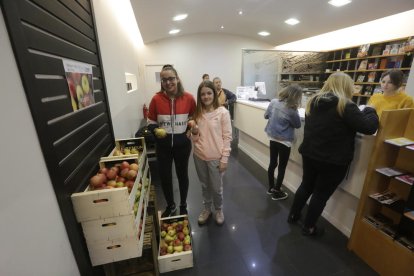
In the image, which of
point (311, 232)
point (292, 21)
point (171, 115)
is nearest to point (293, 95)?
point (171, 115)

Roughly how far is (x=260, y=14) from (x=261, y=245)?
17.3 ft

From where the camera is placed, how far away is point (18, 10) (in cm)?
67

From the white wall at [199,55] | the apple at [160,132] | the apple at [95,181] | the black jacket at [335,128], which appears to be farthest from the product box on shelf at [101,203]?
the white wall at [199,55]

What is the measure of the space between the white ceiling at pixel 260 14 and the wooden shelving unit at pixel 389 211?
3.73 m

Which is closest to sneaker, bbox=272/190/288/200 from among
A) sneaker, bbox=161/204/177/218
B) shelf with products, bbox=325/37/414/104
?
sneaker, bbox=161/204/177/218

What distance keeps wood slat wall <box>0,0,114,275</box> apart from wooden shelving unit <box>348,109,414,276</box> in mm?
1947

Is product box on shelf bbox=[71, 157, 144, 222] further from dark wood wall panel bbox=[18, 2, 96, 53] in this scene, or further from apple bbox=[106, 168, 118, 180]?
dark wood wall panel bbox=[18, 2, 96, 53]

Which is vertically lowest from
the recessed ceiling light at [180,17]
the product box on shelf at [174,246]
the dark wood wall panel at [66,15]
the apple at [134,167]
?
the product box on shelf at [174,246]

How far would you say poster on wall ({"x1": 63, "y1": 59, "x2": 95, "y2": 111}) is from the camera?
40.2 inches

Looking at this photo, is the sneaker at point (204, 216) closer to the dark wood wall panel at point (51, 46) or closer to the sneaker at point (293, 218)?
the sneaker at point (293, 218)

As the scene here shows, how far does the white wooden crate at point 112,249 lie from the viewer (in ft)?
3.34

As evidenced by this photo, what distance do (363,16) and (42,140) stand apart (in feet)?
20.5

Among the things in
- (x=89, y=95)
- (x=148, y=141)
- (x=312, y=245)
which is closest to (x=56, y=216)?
(x=89, y=95)

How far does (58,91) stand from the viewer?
899 millimetres
